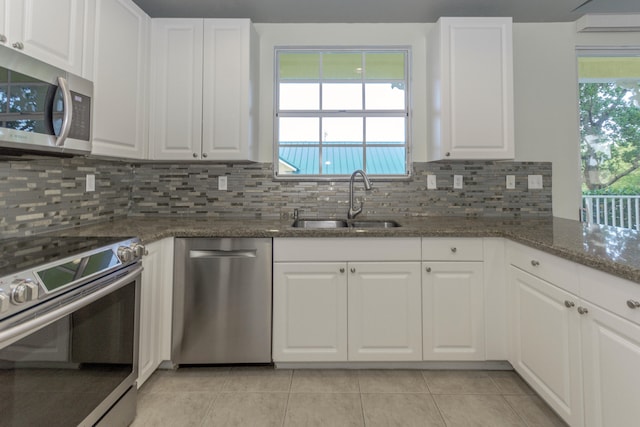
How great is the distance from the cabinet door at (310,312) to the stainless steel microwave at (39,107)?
1.18 metres

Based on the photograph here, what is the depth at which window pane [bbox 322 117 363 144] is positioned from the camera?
8.94 feet

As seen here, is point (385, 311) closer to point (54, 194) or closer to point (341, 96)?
point (341, 96)

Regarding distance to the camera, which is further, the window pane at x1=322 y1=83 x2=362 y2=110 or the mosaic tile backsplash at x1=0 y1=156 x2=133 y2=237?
the window pane at x1=322 y1=83 x2=362 y2=110

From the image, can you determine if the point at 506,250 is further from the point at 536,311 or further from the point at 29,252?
the point at 29,252

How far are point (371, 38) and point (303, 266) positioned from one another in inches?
73.7

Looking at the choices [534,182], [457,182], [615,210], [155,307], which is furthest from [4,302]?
[615,210]

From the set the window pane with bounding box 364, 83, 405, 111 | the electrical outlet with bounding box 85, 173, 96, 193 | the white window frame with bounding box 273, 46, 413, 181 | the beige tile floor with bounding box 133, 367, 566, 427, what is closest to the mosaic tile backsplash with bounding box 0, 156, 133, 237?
the electrical outlet with bounding box 85, 173, 96, 193

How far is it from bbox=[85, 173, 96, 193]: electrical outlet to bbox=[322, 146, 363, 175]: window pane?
1573 millimetres

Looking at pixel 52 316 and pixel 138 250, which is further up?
pixel 138 250

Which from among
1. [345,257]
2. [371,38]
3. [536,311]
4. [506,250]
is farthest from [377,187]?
[536,311]

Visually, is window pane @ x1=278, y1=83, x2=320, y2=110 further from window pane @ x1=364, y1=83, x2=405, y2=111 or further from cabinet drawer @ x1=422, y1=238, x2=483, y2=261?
cabinet drawer @ x1=422, y1=238, x2=483, y2=261

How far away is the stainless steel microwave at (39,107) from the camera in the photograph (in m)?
1.22

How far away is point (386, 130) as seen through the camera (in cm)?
271

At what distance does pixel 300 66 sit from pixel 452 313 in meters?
2.11
